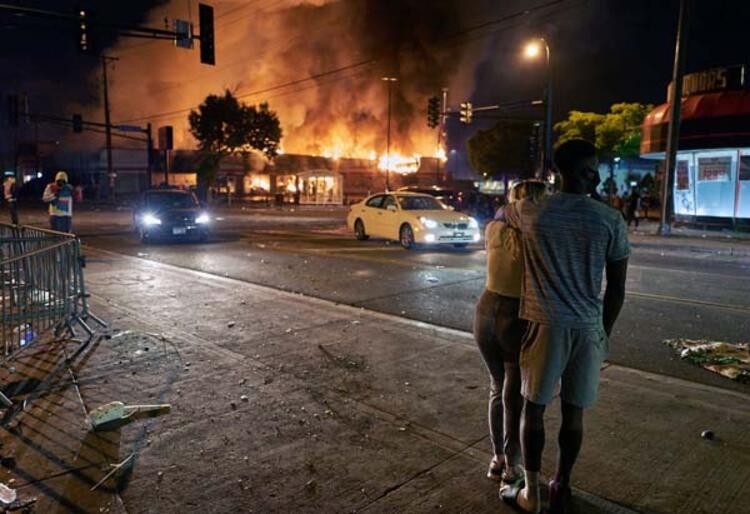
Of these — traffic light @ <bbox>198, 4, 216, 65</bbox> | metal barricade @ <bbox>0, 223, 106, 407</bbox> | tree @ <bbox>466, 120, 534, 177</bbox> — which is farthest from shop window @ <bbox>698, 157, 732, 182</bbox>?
tree @ <bbox>466, 120, 534, 177</bbox>

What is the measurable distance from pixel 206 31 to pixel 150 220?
6086mm

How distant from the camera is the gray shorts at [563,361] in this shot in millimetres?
3053

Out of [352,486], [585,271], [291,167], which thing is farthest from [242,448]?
[291,167]

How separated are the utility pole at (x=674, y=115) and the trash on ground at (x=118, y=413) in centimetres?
2140

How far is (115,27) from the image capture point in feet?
56.9

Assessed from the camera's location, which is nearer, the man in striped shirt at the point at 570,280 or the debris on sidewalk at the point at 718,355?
the man in striped shirt at the point at 570,280

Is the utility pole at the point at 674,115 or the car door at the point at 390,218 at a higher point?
the utility pole at the point at 674,115

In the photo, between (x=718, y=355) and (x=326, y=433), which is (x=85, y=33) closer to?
(x=326, y=433)

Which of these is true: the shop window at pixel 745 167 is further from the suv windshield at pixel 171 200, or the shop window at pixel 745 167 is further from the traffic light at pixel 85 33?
the traffic light at pixel 85 33

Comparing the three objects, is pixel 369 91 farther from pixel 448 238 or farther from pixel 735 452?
pixel 735 452

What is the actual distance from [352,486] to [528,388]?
1.27m

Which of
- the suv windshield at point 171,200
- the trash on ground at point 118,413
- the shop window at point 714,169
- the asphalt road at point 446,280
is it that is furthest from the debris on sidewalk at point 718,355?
the shop window at point 714,169

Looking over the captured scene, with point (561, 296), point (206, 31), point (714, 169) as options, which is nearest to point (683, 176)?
point (714, 169)

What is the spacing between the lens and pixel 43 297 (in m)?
6.78
